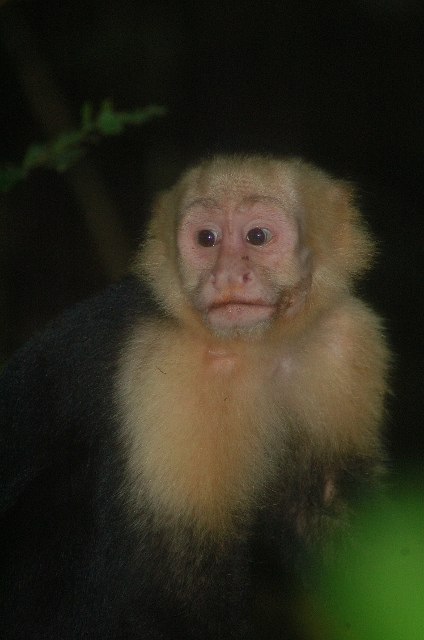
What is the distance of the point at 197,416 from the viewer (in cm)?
251

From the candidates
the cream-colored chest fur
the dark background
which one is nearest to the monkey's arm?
the cream-colored chest fur

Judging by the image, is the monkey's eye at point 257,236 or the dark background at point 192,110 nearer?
the monkey's eye at point 257,236

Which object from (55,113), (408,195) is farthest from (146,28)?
(408,195)

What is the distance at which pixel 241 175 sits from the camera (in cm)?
259

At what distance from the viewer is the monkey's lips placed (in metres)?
2.36

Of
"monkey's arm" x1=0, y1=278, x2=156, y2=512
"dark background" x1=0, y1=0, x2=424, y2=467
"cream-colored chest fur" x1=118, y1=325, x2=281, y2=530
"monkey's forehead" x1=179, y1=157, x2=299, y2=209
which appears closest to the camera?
"cream-colored chest fur" x1=118, y1=325, x2=281, y2=530

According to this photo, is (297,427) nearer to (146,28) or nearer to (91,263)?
(91,263)

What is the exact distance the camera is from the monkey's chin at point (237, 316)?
236cm

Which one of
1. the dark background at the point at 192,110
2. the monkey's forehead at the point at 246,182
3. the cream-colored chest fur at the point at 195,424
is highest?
the dark background at the point at 192,110

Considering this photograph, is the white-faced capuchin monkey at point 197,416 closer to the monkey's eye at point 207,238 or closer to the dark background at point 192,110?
the monkey's eye at point 207,238

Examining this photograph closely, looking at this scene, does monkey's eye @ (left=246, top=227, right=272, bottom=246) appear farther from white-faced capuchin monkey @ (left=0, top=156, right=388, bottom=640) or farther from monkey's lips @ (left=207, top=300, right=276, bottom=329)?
monkey's lips @ (left=207, top=300, right=276, bottom=329)

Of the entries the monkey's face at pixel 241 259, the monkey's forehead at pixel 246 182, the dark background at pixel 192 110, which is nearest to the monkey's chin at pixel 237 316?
the monkey's face at pixel 241 259

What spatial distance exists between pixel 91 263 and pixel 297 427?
320 cm

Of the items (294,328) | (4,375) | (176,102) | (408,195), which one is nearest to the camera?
(294,328)
